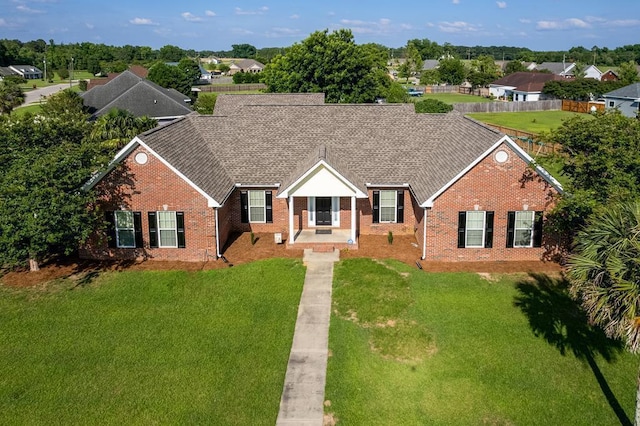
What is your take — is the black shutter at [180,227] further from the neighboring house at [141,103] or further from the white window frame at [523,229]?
the neighboring house at [141,103]

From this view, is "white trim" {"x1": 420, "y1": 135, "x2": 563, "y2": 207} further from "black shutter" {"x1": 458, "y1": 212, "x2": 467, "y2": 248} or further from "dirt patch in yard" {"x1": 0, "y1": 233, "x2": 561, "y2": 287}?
"dirt patch in yard" {"x1": 0, "y1": 233, "x2": 561, "y2": 287}

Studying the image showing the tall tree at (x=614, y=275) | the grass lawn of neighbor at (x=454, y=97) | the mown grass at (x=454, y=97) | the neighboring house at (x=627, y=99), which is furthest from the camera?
the grass lawn of neighbor at (x=454, y=97)

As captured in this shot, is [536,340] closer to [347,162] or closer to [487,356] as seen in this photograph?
[487,356]

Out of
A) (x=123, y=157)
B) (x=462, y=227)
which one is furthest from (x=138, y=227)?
(x=462, y=227)

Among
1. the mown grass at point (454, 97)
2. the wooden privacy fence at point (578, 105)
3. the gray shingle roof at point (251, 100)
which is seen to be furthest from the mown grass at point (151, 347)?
the mown grass at point (454, 97)

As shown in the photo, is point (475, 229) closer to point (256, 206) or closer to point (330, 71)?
point (256, 206)
